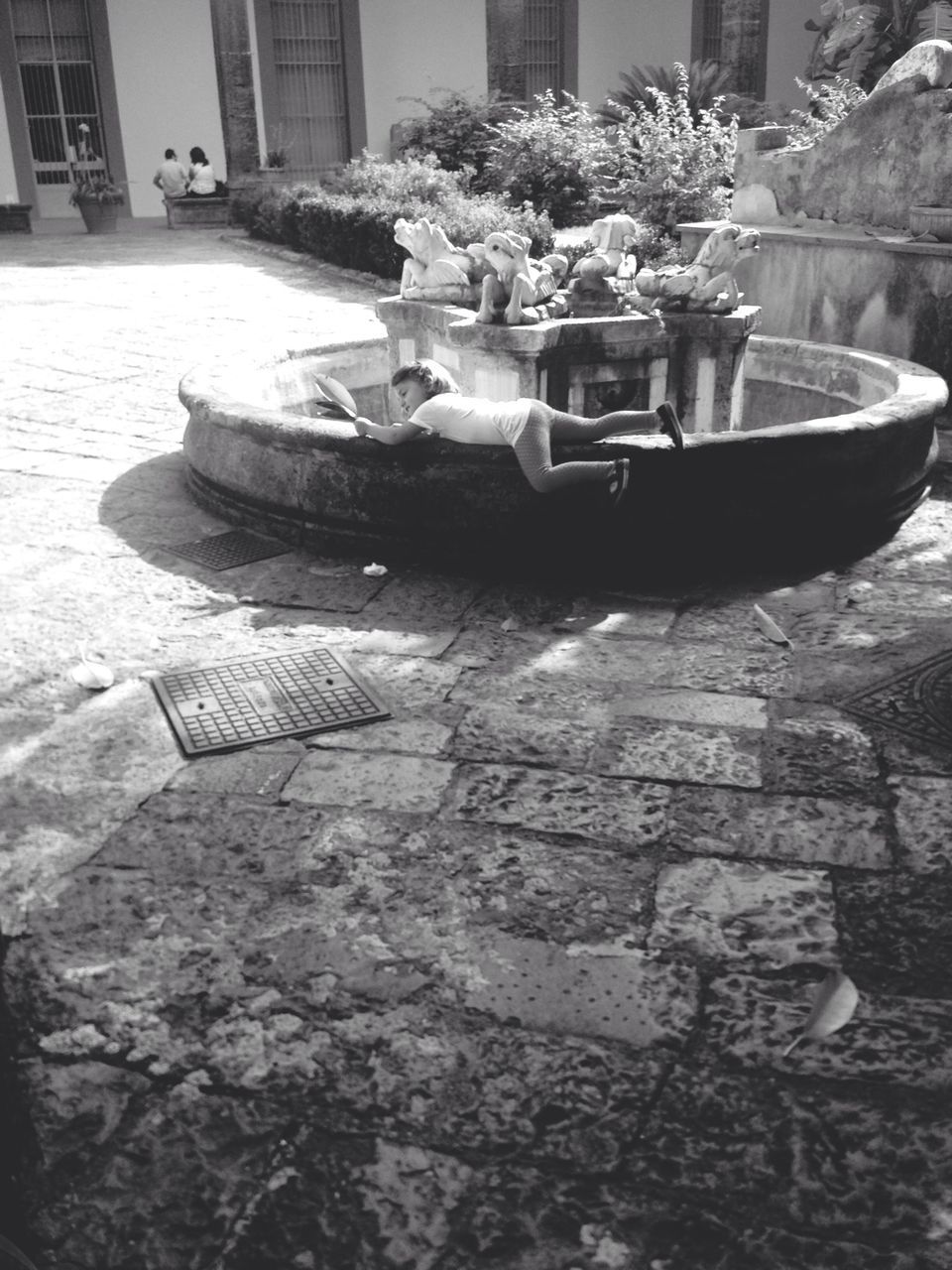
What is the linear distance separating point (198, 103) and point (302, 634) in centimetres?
1984

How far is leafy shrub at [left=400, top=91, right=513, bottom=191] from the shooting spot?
60.6 feet

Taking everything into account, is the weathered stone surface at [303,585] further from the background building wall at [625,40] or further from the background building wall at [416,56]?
the background building wall at [625,40]

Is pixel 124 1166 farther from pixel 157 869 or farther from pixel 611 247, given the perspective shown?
pixel 611 247

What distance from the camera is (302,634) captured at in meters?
4.21

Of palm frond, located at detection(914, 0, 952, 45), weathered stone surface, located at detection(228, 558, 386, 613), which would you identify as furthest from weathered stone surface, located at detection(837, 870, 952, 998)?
palm frond, located at detection(914, 0, 952, 45)

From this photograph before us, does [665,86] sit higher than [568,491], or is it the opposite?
[665,86]

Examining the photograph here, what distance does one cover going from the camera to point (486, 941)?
8.46ft

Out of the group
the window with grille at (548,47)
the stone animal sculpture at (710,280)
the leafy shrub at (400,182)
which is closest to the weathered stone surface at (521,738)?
the stone animal sculpture at (710,280)

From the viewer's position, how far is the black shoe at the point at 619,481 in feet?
14.6

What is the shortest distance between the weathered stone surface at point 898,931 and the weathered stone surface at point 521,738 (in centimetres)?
86

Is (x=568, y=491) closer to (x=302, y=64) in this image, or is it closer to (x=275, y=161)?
(x=275, y=161)

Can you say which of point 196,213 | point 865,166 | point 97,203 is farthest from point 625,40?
point 865,166

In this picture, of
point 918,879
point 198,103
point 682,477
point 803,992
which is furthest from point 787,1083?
point 198,103

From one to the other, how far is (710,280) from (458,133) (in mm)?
14357
